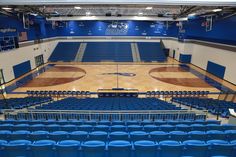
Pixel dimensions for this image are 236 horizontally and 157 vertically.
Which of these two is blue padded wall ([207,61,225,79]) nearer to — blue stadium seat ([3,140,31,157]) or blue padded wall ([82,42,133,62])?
blue padded wall ([82,42,133,62])

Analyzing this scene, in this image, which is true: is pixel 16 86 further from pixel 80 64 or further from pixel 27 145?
pixel 27 145

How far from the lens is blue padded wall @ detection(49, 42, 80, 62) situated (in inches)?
1203

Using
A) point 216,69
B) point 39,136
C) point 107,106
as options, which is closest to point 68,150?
point 39,136

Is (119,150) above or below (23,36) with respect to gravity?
below

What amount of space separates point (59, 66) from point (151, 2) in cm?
2061

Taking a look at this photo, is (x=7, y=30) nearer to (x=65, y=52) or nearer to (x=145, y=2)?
(x=65, y=52)

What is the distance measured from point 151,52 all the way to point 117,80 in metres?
14.4

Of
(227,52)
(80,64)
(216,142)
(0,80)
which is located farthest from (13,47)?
(227,52)

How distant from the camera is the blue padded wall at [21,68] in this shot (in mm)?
20719

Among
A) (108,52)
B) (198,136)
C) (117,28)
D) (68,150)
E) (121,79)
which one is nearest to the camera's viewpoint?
(68,150)

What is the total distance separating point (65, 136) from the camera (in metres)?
4.92

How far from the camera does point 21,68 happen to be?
858 inches

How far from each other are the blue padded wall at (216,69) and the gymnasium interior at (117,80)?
0.13m

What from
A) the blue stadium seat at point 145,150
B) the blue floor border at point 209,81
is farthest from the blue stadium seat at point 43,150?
the blue floor border at point 209,81
